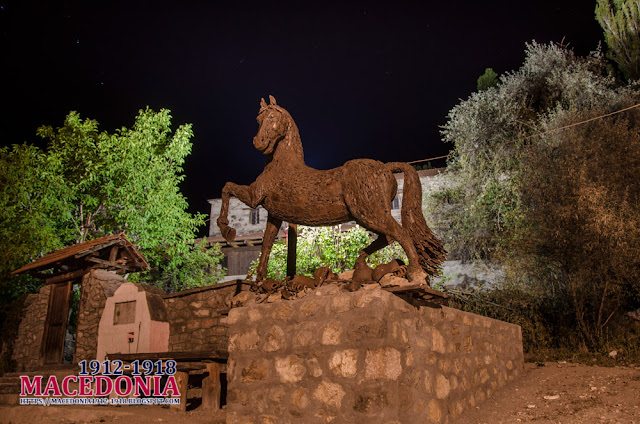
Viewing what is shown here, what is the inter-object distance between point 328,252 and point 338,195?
274 inches

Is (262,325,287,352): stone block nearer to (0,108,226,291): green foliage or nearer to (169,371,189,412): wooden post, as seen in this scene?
(169,371,189,412): wooden post

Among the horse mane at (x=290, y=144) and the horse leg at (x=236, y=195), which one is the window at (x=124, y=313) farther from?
the horse mane at (x=290, y=144)

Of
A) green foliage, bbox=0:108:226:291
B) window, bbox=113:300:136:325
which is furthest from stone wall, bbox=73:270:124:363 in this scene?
green foliage, bbox=0:108:226:291

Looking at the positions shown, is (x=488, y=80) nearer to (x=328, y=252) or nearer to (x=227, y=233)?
(x=328, y=252)

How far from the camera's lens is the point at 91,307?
9.52 metres

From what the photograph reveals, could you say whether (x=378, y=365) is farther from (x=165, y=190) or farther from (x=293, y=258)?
(x=165, y=190)

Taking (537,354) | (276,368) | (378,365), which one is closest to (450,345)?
(378,365)

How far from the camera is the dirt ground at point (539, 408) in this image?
4.17 m

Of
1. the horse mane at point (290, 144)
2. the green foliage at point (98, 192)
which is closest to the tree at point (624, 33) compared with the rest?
the horse mane at point (290, 144)

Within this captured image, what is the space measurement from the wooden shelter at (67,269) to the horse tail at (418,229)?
27.6 ft

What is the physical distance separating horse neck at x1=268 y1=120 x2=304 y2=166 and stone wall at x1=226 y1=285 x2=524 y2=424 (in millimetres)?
1274

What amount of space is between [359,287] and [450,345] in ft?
3.84

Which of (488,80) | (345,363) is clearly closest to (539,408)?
(345,363)

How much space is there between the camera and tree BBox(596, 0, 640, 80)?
1480cm
